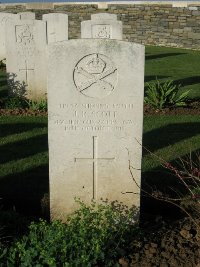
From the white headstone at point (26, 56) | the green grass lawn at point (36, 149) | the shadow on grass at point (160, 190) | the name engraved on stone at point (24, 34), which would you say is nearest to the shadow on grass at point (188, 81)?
the green grass lawn at point (36, 149)

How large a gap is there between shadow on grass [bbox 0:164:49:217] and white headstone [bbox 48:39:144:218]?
1.71ft

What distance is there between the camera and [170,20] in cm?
1903

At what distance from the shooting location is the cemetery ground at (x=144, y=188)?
12.2 ft

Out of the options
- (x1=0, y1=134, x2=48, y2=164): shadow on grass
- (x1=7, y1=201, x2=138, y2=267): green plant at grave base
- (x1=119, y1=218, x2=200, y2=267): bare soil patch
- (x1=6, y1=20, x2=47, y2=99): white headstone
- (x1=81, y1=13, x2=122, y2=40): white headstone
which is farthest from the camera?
(x1=81, y1=13, x2=122, y2=40): white headstone

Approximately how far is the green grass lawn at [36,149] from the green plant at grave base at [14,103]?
2.03 feet

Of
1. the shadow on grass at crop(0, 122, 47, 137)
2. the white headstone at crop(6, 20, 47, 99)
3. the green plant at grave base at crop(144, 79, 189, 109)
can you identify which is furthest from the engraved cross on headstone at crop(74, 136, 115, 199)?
the white headstone at crop(6, 20, 47, 99)

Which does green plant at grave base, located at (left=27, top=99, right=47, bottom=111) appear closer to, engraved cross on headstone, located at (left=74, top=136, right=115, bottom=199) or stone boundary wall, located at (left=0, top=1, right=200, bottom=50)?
engraved cross on headstone, located at (left=74, top=136, right=115, bottom=199)

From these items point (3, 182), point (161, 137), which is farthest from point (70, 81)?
point (161, 137)

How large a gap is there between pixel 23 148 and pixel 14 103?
8.08 ft

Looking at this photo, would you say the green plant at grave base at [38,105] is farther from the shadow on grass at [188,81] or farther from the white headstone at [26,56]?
the shadow on grass at [188,81]

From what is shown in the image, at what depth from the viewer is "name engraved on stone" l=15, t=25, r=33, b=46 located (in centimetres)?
910

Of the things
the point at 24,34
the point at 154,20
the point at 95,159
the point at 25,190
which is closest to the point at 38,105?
the point at 24,34

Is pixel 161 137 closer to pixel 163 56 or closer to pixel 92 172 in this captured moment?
pixel 92 172

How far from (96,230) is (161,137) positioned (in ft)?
12.3
